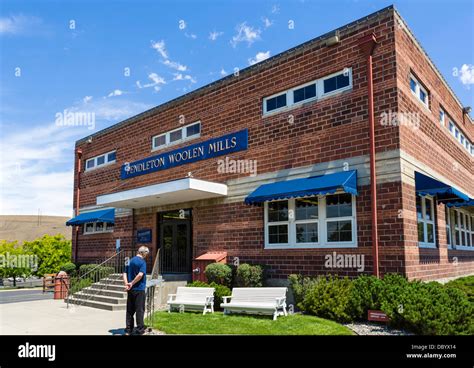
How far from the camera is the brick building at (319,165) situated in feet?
35.6

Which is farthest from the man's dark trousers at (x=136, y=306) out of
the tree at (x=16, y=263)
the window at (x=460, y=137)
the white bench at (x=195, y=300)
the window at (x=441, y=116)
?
the tree at (x=16, y=263)

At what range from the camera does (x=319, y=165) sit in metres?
12.1

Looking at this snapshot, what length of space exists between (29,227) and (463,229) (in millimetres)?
67772

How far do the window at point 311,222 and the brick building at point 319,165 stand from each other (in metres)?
0.03

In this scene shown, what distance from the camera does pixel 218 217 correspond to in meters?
14.6

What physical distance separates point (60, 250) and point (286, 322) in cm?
2056

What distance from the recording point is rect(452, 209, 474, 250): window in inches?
628

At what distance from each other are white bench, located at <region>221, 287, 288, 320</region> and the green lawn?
0.19m

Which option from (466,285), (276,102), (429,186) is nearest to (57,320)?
(276,102)

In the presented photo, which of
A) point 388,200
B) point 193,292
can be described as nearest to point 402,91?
point 388,200

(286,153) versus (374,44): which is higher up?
(374,44)

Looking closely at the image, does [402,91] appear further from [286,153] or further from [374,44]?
[286,153]
